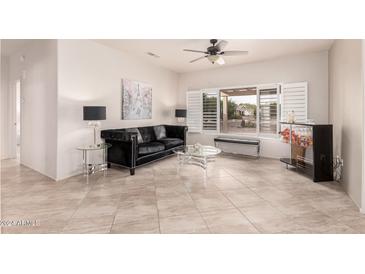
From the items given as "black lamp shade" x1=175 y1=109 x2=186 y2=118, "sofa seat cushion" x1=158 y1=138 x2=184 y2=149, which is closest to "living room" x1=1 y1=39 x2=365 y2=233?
"sofa seat cushion" x1=158 y1=138 x2=184 y2=149

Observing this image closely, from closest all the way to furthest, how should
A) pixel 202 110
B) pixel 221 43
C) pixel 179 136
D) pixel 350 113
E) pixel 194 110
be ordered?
pixel 350 113
pixel 221 43
pixel 179 136
pixel 202 110
pixel 194 110

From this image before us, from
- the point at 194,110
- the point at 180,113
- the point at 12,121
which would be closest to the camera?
the point at 12,121

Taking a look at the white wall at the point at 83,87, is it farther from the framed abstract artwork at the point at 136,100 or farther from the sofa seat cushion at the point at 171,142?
the sofa seat cushion at the point at 171,142

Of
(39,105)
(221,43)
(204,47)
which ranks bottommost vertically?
(39,105)

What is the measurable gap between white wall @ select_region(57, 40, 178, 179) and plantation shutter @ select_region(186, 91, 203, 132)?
2047 mm

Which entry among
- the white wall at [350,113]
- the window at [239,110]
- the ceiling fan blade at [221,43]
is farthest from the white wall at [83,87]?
the white wall at [350,113]

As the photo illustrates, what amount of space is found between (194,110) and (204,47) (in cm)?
272

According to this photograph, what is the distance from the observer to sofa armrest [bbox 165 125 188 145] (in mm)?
5926

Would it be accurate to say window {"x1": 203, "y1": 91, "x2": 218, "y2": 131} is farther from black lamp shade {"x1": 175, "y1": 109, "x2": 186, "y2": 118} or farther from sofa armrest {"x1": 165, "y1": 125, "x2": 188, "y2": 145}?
sofa armrest {"x1": 165, "y1": 125, "x2": 188, "y2": 145}

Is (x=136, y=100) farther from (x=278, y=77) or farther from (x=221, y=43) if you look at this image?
(x=278, y=77)

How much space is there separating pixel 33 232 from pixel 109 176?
196cm

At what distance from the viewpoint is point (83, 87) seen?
13.3ft

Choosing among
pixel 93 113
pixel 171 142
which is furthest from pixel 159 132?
pixel 93 113
